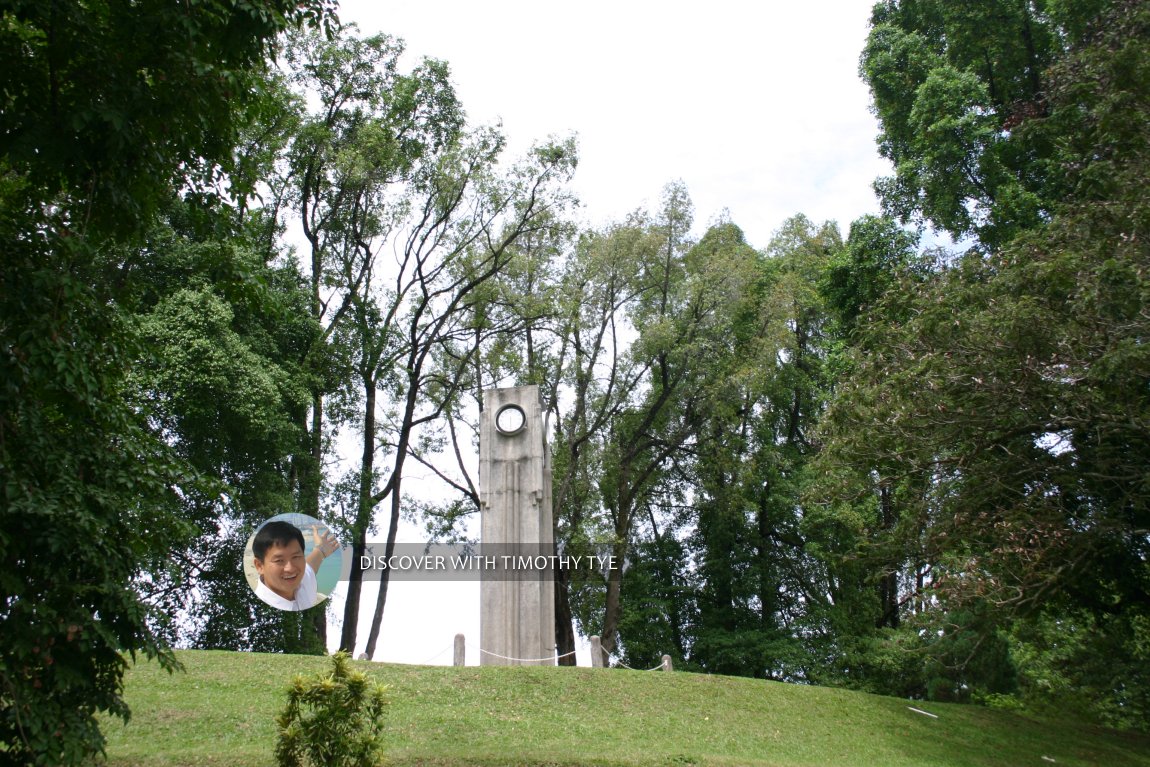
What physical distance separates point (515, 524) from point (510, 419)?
186 centimetres

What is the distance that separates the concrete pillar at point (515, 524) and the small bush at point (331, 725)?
24.2 ft

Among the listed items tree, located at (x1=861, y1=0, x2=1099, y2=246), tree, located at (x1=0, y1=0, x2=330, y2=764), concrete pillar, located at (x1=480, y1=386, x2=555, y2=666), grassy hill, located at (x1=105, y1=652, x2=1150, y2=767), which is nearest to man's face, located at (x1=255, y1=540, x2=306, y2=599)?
grassy hill, located at (x1=105, y1=652, x2=1150, y2=767)

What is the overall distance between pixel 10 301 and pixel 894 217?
16298 mm

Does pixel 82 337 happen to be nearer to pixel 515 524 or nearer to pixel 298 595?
pixel 515 524

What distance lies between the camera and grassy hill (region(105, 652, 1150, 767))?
10047mm

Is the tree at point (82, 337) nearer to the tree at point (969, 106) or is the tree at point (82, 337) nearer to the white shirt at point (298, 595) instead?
the white shirt at point (298, 595)

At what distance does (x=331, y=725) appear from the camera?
7.35m

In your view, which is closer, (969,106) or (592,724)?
(592,724)

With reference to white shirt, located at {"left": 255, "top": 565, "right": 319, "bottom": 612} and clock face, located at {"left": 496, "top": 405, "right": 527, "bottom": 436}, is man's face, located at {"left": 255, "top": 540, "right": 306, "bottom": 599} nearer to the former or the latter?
white shirt, located at {"left": 255, "top": 565, "right": 319, "bottom": 612}

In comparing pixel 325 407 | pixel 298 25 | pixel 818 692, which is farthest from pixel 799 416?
pixel 298 25

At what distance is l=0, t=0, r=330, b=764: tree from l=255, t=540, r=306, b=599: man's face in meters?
8.89

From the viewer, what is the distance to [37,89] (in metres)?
6.36

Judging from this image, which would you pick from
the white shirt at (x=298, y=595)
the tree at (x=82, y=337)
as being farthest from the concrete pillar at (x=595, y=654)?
the tree at (x=82, y=337)

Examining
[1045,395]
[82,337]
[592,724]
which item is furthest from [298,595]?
[1045,395]
